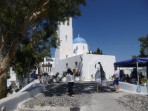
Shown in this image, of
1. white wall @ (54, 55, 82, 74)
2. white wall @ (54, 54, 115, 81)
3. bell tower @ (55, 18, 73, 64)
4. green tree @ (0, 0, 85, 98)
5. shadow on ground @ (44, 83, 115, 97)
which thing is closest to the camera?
green tree @ (0, 0, 85, 98)

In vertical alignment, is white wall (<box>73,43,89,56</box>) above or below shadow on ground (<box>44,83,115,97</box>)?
above

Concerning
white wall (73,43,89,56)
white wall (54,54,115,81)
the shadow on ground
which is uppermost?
white wall (73,43,89,56)

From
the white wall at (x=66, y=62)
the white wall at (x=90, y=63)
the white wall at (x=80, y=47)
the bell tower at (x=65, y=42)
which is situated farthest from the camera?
the white wall at (x=80, y=47)

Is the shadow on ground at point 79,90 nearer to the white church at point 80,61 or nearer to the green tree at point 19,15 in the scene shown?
the green tree at point 19,15

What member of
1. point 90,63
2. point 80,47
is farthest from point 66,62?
point 80,47

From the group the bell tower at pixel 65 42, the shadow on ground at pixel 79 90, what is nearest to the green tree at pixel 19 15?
the shadow on ground at pixel 79 90

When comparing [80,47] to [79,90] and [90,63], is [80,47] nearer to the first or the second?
[90,63]

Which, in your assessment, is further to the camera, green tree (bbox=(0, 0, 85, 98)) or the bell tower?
the bell tower

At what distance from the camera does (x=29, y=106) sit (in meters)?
12.4

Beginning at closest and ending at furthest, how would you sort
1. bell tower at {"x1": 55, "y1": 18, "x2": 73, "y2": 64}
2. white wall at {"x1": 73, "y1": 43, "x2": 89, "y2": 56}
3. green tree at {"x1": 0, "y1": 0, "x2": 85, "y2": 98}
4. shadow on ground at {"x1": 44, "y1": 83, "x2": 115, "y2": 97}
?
green tree at {"x1": 0, "y1": 0, "x2": 85, "y2": 98}, shadow on ground at {"x1": 44, "y1": 83, "x2": 115, "y2": 97}, bell tower at {"x1": 55, "y1": 18, "x2": 73, "y2": 64}, white wall at {"x1": 73, "y1": 43, "x2": 89, "y2": 56}

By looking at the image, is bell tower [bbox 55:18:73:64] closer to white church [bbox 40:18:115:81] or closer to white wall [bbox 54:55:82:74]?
white church [bbox 40:18:115:81]

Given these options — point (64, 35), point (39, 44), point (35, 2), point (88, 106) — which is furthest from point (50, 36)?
point (64, 35)

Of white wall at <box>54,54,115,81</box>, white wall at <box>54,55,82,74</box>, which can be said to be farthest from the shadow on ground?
white wall at <box>54,55,82,74</box>

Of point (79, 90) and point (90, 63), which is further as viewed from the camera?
point (90, 63)
